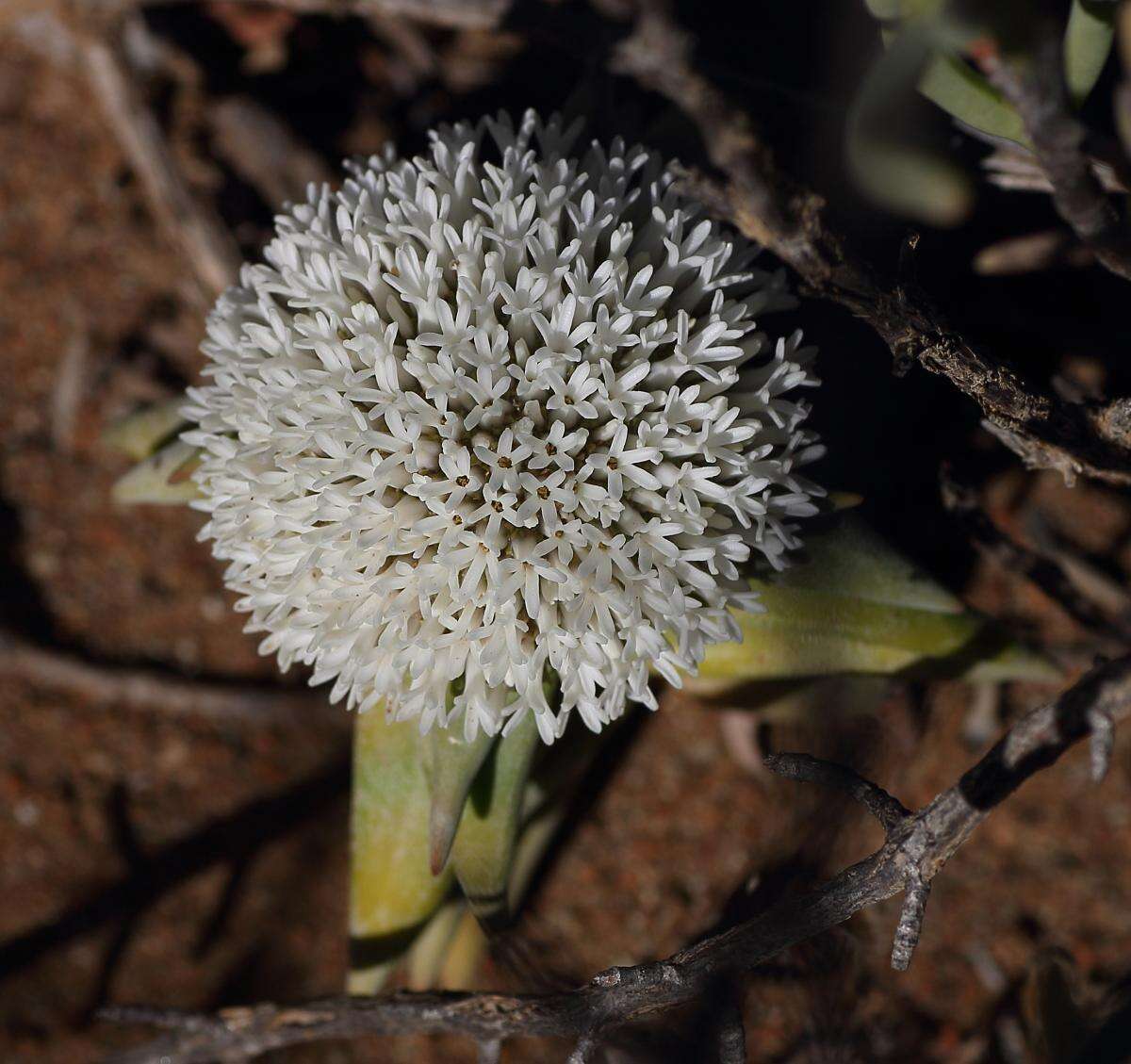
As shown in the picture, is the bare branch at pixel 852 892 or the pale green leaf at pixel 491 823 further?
the pale green leaf at pixel 491 823

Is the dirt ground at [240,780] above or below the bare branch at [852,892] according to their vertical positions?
below

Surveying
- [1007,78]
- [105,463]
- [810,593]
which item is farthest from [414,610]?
[105,463]

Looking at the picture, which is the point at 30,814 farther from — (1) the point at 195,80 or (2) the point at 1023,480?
(2) the point at 1023,480

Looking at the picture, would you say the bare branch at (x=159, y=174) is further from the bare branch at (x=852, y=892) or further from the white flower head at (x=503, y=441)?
the bare branch at (x=852, y=892)

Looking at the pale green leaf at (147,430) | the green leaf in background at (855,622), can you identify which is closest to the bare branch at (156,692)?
the pale green leaf at (147,430)

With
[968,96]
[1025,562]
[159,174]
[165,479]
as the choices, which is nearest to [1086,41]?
[968,96]
